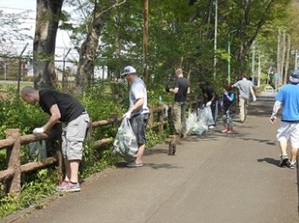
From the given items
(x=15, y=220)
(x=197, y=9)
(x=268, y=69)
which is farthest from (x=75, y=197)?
(x=268, y=69)

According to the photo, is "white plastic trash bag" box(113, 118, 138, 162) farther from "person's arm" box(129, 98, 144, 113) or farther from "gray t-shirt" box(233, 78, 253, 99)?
"gray t-shirt" box(233, 78, 253, 99)

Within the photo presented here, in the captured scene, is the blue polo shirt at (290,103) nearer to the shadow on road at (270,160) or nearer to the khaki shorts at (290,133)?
the khaki shorts at (290,133)

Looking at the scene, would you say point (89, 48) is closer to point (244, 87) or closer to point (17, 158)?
point (17, 158)

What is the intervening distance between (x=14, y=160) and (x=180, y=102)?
839 centimetres

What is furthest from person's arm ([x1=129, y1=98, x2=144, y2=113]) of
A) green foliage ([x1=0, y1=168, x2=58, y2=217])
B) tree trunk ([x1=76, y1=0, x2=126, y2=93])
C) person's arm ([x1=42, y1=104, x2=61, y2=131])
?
tree trunk ([x1=76, y1=0, x2=126, y2=93])

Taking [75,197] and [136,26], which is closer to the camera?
[75,197]

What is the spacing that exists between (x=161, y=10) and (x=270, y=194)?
40.2 feet

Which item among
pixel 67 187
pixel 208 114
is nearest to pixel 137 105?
pixel 67 187

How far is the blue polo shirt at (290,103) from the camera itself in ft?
33.7

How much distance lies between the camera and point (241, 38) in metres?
33.6

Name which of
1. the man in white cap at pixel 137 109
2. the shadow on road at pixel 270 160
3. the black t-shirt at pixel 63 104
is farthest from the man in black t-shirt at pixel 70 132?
the shadow on road at pixel 270 160

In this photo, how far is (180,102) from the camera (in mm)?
14883

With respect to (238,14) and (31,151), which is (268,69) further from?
(31,151)

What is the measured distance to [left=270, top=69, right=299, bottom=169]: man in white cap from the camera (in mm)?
10250
